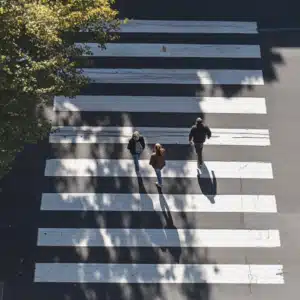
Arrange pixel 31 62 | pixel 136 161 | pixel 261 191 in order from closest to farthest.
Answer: pixel 31 62 → pixel 261 191 → pixel 136 161

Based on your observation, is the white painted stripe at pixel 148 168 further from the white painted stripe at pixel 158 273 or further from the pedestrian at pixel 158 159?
the white painted stripe at pixel 158 273

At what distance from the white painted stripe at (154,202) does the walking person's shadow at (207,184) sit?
3.9 inches

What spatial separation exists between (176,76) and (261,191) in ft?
15.6

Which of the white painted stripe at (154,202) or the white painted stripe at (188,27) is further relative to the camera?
the white painted stripe at (188,27)

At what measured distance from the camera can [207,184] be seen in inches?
539

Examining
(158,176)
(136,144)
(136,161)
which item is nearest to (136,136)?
(136,144)

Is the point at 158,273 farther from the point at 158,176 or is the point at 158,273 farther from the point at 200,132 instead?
the point at 200,132

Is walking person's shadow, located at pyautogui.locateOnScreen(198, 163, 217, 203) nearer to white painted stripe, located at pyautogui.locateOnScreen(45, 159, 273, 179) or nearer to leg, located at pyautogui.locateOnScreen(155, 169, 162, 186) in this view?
white painted stripe, located at pyautogui.locateOnScreen(45, 159, 273, 179)

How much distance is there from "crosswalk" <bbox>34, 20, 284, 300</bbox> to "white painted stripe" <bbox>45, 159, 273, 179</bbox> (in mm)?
28

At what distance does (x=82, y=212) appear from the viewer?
13.2m

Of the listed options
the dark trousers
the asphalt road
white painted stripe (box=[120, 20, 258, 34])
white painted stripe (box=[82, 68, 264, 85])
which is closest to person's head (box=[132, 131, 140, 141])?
the dark trousers

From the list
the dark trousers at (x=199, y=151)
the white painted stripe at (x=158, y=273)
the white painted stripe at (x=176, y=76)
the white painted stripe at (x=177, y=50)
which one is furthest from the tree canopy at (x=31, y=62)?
the white painted stripe at (x=177, y=50)

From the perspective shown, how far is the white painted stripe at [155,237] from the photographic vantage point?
41.6ft

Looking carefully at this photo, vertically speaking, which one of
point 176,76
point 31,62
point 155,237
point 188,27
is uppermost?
point 188,27
